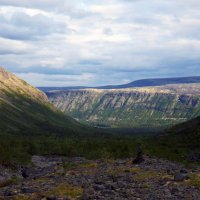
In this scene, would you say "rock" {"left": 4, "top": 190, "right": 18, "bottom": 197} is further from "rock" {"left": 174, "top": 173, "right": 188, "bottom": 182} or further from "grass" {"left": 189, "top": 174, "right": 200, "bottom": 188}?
"grass" {"left": 189, "top": 174, "right": 200, "bottom": 188}

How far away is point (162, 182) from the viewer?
48562mm

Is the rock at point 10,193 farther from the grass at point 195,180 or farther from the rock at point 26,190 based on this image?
the grass at point 195,180

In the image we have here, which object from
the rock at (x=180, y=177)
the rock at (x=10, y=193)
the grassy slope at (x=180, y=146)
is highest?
the rock at (x=180, y=177)

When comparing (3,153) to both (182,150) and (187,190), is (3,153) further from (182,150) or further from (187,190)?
(187,190)

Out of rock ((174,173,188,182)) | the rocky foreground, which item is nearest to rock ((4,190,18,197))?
the rocky foreground

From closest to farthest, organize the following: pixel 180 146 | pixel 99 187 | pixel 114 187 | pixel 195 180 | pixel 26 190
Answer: pixel 26 190, pixel 114 187, pixel 99 187, pixel 195 180, pixel 180 146

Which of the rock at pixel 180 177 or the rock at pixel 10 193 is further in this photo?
the rock at pixel 180 177

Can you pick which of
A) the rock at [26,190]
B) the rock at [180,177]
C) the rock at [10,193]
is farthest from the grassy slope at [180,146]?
the rock at [10,193]

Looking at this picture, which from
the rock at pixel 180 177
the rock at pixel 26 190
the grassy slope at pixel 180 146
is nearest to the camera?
the rock at pixel 26 190

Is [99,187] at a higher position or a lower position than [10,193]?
higher

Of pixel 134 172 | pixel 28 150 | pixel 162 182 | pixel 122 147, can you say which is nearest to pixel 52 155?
pixel 28 150

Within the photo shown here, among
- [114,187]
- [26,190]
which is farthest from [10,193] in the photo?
[114,187]

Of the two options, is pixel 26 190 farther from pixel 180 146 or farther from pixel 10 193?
pixel 180 146

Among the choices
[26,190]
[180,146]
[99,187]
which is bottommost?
[180,146]
